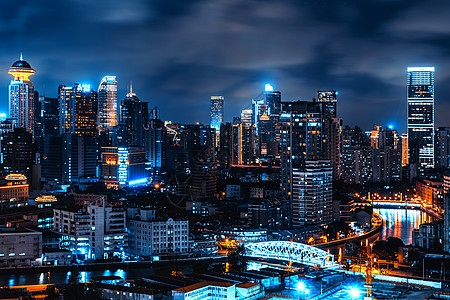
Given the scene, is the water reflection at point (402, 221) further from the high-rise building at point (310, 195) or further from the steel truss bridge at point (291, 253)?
the steel truss bridge at point (291, 253)

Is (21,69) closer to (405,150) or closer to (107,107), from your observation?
(107,107)

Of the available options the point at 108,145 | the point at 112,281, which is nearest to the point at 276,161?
the point at 108,145

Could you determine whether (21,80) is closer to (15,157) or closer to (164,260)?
(15,157)

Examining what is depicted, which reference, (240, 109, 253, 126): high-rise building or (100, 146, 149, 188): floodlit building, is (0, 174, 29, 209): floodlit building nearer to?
(100, 146, 149, 188): floodlit building

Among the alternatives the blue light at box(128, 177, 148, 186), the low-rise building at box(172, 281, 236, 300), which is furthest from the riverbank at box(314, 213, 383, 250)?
the blue light at box(128, 177, 148, 186)

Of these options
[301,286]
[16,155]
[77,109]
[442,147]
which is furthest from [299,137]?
[442,147]

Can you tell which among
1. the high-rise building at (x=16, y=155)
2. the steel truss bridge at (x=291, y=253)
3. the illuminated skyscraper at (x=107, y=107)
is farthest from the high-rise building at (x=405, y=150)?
the steel truss bridge at (x=291, y=253)
